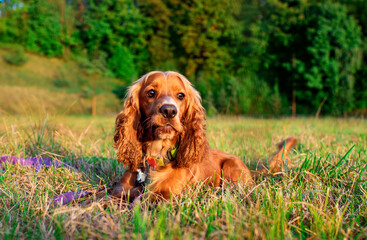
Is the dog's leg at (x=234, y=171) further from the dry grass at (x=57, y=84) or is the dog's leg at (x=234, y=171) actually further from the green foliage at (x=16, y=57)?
the green foliage at (x=16, y=57)

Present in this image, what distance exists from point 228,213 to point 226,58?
21.5 m

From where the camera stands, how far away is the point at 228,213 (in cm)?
167

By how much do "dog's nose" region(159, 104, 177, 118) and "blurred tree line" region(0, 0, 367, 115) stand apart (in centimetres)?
1136

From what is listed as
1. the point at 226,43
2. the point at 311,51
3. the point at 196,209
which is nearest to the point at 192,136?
the point at 196,209

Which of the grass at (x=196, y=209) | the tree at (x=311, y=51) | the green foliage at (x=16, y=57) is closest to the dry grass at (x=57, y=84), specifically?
the green foliage at (x=16, y=57)

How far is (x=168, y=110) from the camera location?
234cm

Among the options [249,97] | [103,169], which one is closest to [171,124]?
[103,169]

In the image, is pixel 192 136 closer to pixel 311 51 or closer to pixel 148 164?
pixel 148 164

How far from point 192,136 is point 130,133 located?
62 centimetres

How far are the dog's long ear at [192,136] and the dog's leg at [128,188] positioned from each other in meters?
0.46

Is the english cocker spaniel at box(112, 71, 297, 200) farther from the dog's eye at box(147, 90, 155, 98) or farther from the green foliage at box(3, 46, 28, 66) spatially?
the green foliage at box(3, 46, 28, 66)

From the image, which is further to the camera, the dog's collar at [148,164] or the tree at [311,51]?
the tree at [311,51]

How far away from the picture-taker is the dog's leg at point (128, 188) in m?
2.52

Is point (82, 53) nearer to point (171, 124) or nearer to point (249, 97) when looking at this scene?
point (249, 97)
